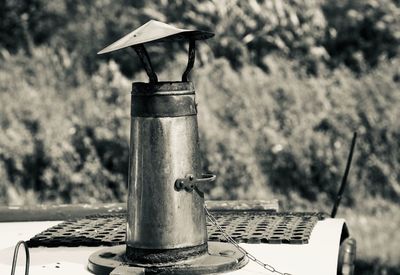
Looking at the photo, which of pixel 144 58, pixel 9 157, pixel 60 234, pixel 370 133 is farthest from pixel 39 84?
pixel 144 58

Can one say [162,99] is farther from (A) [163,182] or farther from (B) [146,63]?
(A) [163,182]

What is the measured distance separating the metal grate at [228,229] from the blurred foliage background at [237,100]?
2265 mm

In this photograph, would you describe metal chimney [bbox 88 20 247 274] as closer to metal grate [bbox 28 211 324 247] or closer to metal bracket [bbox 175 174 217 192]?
metal bracket [bbox 175 174 217 192]

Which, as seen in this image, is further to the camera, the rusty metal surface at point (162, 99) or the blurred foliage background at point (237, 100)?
the blurred foliage background at point (237, 100)

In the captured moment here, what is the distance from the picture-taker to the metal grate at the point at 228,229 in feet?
9.16

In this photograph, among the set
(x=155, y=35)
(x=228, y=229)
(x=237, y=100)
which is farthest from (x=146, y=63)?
(x=237, y=100)

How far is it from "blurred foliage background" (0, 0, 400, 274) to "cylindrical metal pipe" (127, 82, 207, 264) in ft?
10.4

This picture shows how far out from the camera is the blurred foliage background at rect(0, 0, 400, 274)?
6285 mm

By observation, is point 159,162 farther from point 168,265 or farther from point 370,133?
point 370,133

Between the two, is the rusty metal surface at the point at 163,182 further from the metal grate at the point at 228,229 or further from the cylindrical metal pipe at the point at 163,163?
the metal grate at the point at 228,229

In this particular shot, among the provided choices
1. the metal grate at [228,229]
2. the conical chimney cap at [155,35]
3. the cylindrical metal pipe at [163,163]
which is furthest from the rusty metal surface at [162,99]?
the metal grate at [228,229]

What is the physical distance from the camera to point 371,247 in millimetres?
5496

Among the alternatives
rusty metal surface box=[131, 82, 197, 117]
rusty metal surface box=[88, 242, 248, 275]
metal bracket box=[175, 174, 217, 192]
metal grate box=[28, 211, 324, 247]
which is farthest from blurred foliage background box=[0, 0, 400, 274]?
rusty metal surface box=[131, 82, 197, 117]

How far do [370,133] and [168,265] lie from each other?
4.30 meters
